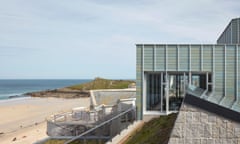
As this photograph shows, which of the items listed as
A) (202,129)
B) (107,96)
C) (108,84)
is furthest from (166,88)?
(108,84)

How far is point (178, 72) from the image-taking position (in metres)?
16.1

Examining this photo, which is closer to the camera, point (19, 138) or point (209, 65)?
point (209, 65)

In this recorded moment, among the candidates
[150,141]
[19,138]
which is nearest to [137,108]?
[150,141]

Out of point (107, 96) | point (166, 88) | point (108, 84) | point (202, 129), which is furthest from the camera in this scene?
point (108, 84)

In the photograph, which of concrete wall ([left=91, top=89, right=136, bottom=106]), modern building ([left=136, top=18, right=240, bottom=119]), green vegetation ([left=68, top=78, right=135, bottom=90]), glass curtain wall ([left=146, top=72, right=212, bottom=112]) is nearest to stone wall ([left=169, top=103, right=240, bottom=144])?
modern building ([left=136, top=18, right=240, bottom=119])

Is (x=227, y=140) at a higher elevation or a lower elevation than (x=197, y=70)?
lower

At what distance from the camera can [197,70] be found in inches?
624

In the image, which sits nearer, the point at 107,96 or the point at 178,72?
the point at 178,72

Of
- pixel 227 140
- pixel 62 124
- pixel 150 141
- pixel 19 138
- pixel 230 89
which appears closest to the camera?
pixel 227 140

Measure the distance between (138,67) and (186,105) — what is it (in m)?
9.22

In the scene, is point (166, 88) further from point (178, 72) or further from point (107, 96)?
point (107, 96)

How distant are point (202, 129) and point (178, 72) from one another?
9308 mm

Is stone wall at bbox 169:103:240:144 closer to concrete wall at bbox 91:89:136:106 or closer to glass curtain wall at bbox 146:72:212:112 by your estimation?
glass curtain wall at bbox 146:72:212:112

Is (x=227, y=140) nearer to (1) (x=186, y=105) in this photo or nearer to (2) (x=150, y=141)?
(1) (x=186, y=105)
